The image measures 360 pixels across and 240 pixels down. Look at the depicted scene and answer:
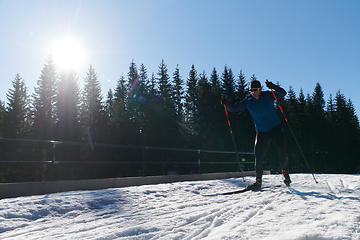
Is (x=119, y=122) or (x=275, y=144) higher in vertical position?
(x=119, y=122)

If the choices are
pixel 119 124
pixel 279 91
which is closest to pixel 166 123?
pixel 119 124

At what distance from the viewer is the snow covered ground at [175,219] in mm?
1912

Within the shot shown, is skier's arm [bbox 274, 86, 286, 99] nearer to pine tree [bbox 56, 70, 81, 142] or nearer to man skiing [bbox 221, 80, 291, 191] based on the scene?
man skiing [bbox 221, 80, 291, 191]

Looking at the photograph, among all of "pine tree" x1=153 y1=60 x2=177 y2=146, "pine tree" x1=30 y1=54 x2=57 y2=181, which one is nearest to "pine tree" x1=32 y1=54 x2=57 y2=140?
"pine tree" x1=30 y1=54 x2=57 y2=181

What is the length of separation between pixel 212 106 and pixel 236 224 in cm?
2878

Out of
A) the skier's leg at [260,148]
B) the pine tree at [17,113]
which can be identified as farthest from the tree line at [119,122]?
the skier's leg at [260,148]

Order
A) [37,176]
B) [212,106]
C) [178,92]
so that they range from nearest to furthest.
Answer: [37,176], [212,106], [178,92]

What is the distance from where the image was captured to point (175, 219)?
2404mm

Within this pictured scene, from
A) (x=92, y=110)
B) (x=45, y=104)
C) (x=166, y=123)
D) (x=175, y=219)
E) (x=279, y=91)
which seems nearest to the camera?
(x=175, y=219)

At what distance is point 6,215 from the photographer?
2.52 meters

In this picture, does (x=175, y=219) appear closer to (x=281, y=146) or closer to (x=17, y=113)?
(x=281, y=146)

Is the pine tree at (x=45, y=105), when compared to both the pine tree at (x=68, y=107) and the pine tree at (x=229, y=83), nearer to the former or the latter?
→ the pine tree at (x=68, y=107)

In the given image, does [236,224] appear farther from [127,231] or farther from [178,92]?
[178,92]

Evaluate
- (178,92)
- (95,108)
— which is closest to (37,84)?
(95,108)
